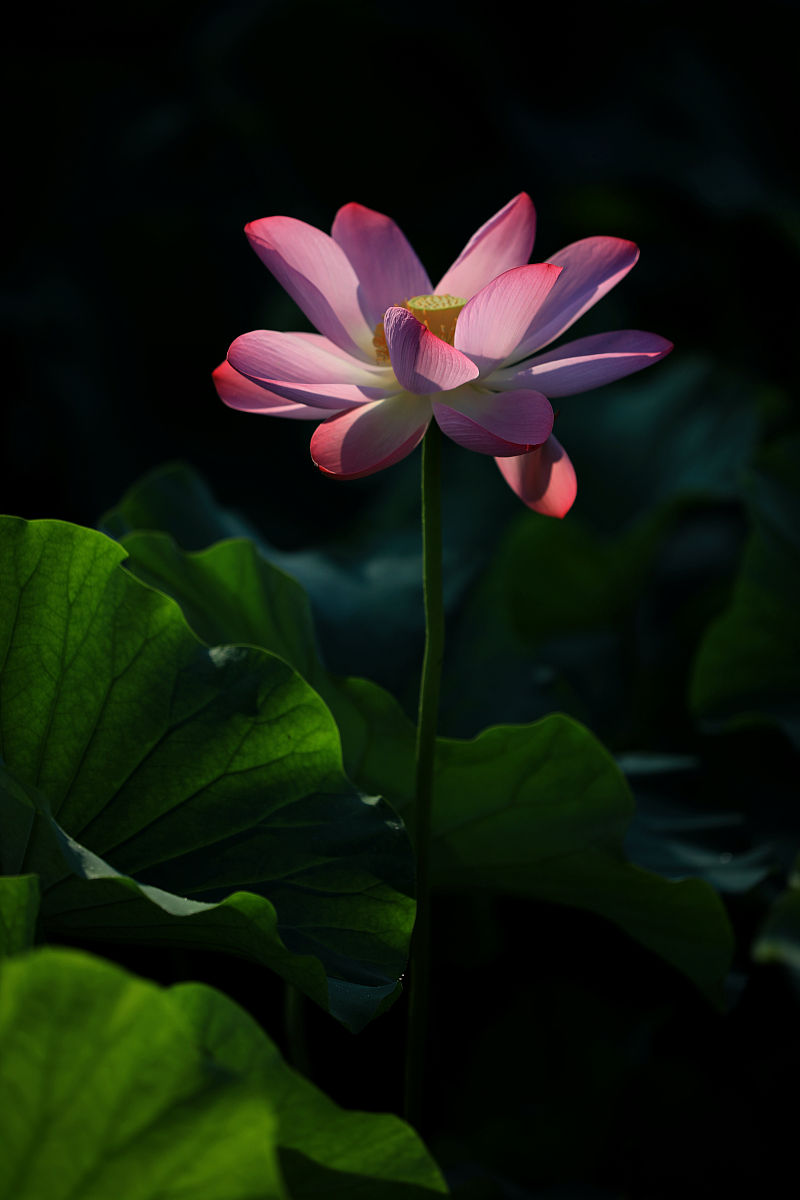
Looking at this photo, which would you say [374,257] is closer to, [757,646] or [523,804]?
[523,804]

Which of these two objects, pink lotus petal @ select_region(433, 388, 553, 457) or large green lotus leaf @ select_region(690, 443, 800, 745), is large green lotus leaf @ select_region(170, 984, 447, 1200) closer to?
pink lotus petal @ select_region(433, 388, 553, 457)

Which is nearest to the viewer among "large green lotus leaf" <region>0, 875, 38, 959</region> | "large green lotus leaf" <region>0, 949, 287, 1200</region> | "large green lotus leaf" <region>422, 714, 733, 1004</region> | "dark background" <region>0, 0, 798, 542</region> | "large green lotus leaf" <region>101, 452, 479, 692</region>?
"large green lotus leaf" <region>0, 949, 287, 1200</region>

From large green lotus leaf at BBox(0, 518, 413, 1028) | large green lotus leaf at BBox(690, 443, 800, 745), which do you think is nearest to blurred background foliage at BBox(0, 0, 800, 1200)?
large green lotus leaf at BBox(690, 443, 800, 745)

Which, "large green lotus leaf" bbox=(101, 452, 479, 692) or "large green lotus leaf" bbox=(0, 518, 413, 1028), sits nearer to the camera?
"large green lotus leaf" bbox=(0, 518, 413, 1028)

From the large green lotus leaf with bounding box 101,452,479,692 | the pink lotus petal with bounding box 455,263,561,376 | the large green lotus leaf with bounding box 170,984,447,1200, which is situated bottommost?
the large green lotus leaf with bounding box 170,984,447,1200

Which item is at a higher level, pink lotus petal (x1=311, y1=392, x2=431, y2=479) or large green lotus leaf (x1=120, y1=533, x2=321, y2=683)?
pink lotus petal (x1=311, y1=392, x2=431, y2=479)

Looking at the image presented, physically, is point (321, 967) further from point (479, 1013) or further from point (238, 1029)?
point (479, 1013)

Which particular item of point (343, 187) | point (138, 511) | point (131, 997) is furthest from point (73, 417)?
point (131, 997)

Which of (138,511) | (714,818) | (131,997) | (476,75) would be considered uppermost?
(476,75)
